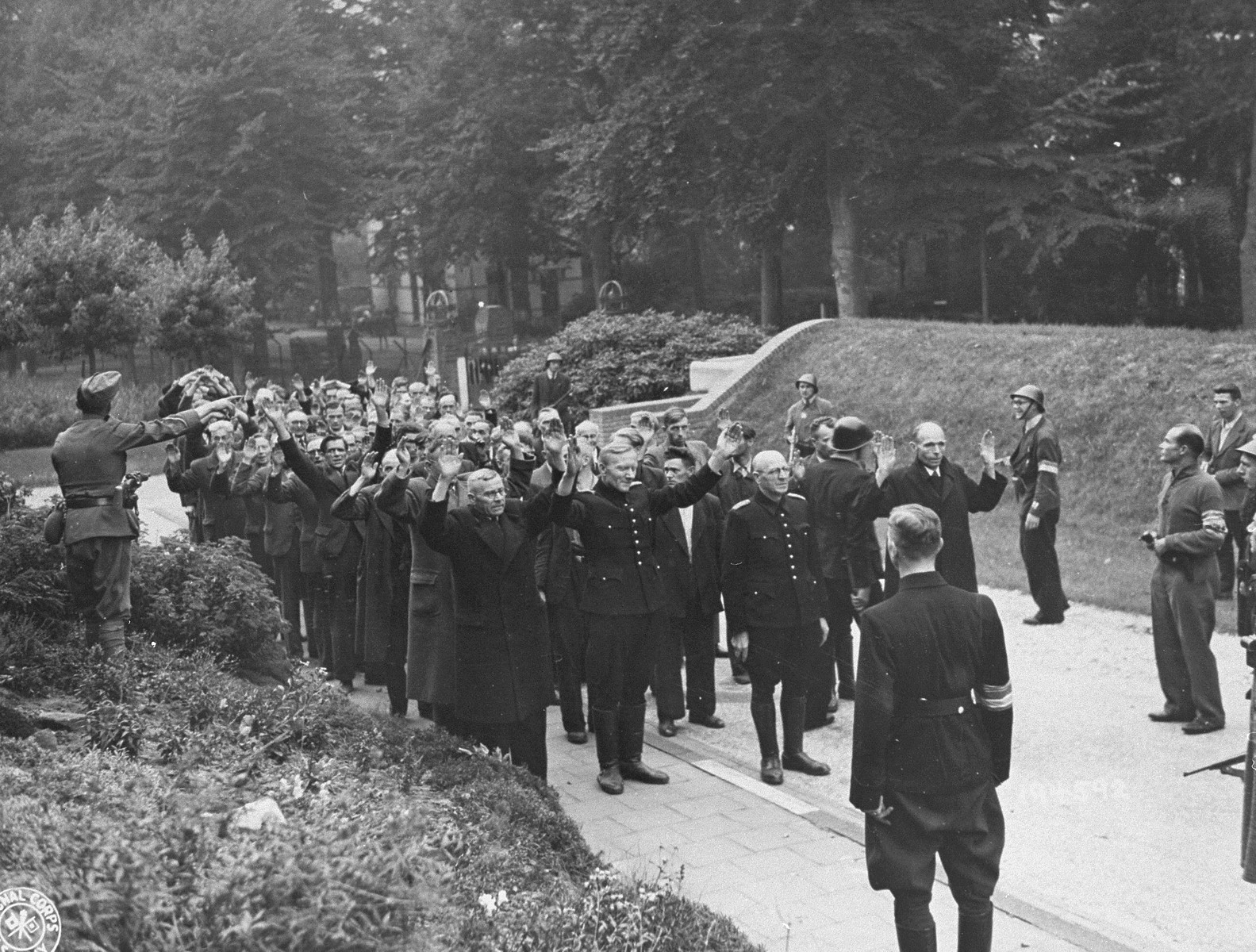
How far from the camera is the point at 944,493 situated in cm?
963

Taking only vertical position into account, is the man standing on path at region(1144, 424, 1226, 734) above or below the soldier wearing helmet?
below

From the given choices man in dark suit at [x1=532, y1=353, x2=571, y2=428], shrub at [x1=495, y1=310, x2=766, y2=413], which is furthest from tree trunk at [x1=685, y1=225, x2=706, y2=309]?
man in dark suit at [x1=532, y1=353, x2=571, y2=428]

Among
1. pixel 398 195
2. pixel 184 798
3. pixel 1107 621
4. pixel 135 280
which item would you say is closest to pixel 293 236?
→ pixel 398 195

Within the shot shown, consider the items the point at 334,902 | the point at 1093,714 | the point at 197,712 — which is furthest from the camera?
the point at 1093,714

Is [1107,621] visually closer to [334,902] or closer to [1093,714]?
[1093,714]

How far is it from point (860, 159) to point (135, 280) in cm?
1458

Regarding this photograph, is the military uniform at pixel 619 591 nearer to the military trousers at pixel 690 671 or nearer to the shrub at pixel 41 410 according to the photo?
the military trousers at pixel 690 671

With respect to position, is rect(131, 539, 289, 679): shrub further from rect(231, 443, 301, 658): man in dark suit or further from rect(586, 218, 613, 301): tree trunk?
rect(586, 218, 613, 301): tree trunk

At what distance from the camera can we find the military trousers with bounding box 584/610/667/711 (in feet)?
27.6

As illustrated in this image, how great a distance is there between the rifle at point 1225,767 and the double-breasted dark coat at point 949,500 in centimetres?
206

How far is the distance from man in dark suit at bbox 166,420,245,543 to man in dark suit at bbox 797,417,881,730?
5367mm

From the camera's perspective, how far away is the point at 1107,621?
40.0 ft

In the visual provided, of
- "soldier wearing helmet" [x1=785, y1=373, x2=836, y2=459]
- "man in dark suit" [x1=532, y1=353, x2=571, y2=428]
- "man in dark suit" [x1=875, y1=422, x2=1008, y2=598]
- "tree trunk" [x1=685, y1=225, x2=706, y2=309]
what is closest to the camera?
"man in dark suit" [x1=875, y1=422, x2=1008, y2=598]

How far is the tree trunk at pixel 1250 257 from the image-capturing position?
2389 cm
